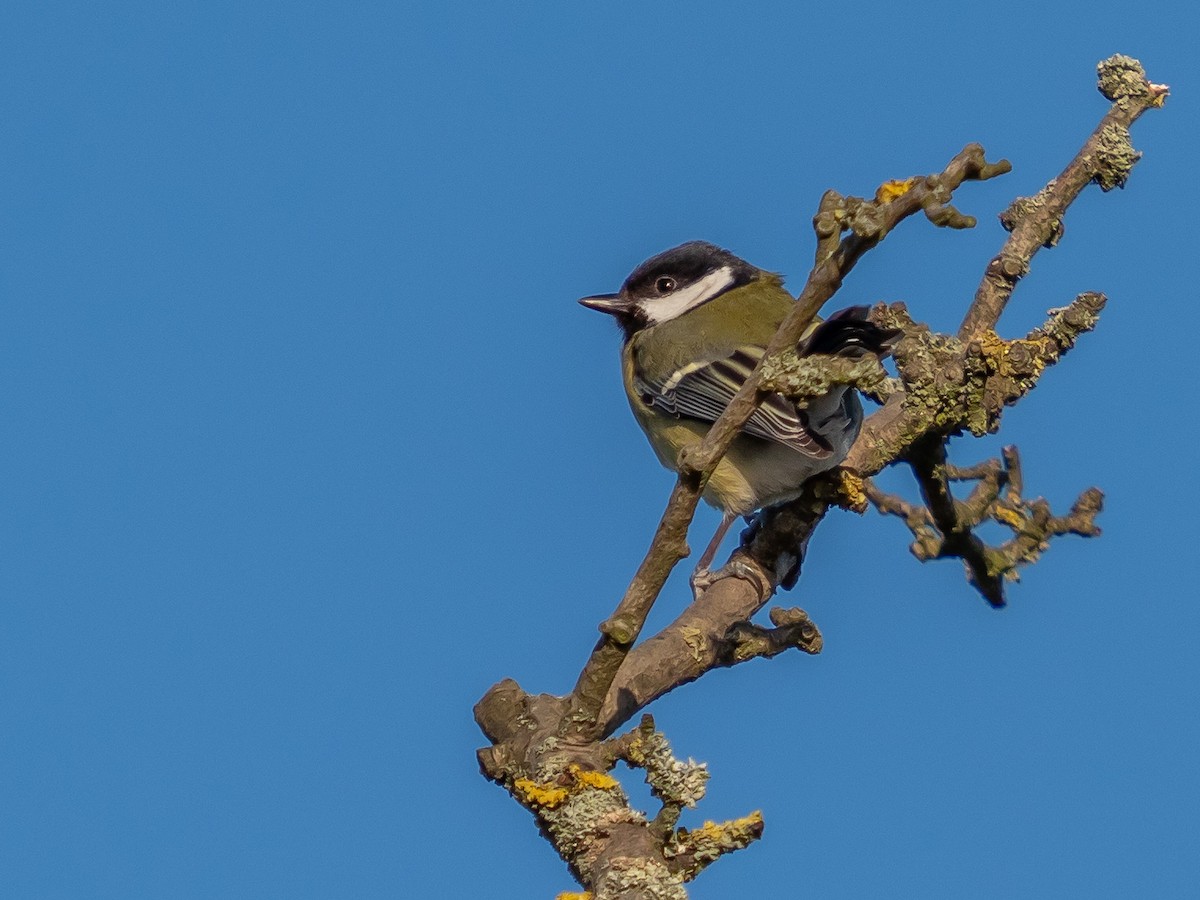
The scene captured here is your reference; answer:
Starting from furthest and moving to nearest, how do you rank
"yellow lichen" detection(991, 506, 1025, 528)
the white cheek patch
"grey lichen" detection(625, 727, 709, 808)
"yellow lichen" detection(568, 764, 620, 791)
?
the white cheek patch < "yellow lichen" detection(991, 506, 1025, 528) < "yellow lichen" detection(568, 764, 620, 791) < "grey lichen" detection(625, 727, 709, 808)

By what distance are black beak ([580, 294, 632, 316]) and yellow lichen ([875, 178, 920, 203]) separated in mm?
4715

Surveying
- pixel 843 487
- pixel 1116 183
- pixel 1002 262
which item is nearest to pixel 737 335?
pixel 843 487

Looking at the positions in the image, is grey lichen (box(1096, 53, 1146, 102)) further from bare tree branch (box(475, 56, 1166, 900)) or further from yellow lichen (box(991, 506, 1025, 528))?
yellow lichen (box(991, 506, 1025, 528))

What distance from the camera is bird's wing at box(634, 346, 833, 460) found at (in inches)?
233

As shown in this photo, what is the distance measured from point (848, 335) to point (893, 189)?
1642 millimetres

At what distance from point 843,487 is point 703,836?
2308 mm

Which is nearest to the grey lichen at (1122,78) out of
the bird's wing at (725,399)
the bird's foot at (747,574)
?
the bird's wing at (725,399)

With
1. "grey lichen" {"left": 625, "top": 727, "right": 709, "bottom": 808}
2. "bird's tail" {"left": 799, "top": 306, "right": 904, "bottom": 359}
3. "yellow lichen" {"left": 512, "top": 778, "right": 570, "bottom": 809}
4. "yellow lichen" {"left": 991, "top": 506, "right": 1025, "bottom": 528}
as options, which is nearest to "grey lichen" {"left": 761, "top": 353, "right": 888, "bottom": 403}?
"grey lichen" {"left": 625, "top": 727, "right": 709, "bottom": 808}

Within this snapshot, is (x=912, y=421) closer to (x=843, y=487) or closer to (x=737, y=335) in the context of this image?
(x=843, y=487)

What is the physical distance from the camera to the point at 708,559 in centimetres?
670

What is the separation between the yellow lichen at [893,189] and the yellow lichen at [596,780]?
1.73 m

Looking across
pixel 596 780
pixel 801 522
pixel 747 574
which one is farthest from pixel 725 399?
pixel 596 780

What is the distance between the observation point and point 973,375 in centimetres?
502

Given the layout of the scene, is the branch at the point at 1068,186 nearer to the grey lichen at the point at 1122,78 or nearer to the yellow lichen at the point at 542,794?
the grey lichen at the point at 1122,78
